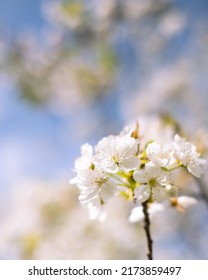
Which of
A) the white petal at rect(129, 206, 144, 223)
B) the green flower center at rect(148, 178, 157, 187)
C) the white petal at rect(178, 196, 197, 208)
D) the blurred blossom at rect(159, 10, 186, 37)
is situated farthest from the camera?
the blurred blossom at rect(159, 10, 186, 37)

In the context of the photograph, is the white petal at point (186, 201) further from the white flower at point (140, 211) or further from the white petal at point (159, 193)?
the white petal at point (159, 193)

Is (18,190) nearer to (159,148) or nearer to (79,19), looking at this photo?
(79,19)

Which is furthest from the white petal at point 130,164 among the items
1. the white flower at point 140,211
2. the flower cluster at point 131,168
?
the white flower at point 140,211

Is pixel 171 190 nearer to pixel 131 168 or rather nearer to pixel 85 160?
pixel 131 168

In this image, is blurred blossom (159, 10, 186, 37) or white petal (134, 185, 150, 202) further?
blurred blossom (159, 10, 186, 37)

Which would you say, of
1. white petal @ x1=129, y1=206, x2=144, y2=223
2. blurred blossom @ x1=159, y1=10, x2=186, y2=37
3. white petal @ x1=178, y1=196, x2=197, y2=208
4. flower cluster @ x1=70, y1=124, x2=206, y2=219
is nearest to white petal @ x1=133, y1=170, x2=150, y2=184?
flower cluster @ x1=70, y1=124, x2=206, y2=219

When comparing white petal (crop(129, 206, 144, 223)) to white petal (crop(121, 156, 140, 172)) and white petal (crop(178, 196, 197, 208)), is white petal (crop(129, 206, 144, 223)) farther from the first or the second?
white petal (crop(121, 156, 140, 172))
